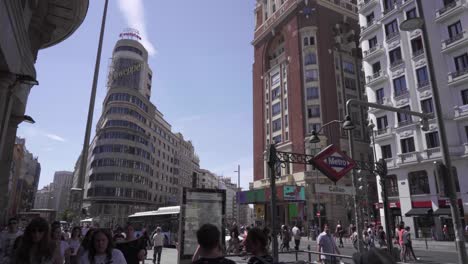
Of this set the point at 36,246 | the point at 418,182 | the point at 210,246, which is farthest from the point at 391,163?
the point at 36,246

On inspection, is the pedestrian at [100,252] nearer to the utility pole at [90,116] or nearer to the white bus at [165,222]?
the utility pole at [90,116]

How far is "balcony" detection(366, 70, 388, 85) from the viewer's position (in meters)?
36.0

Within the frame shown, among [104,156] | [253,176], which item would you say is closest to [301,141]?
[253,176]

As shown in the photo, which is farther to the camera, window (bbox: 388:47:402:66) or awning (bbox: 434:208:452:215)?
window (bbox: 388:47:402:66)

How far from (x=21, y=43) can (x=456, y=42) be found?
33.4m

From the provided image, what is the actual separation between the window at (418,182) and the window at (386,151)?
10.3 ft

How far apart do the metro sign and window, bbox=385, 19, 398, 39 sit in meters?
29.2

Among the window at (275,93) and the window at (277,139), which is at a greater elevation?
the window at (275,93)

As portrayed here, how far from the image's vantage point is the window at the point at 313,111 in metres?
50.3

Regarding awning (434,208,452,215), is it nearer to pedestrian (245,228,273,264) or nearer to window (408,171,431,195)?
window (408,171,431,195)

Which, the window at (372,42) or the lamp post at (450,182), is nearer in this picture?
the lamp post at (450,182)

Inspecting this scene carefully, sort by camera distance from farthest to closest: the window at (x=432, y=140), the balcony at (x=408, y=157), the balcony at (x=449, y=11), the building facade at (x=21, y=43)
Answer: the balcony at (x=408, y=157) < the window at (x=432, y=140) < the balcony at (x=449, y=11) < the building facade at (x=21, y=43)

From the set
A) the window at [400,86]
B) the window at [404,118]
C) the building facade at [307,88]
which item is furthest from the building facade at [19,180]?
the window at [400,86]

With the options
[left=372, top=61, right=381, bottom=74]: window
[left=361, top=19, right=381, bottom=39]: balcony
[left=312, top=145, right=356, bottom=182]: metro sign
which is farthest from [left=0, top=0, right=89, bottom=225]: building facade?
[left=361, top=19, right=381, bottom=39]: balcony
